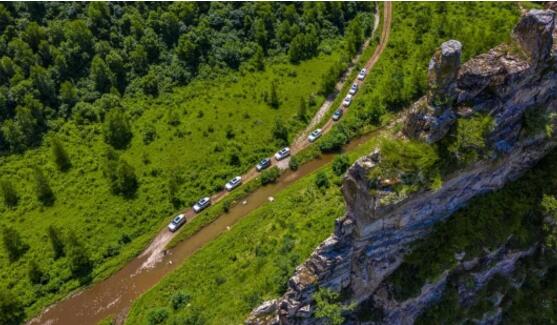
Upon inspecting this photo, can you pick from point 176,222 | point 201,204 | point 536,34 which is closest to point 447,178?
point 536,34

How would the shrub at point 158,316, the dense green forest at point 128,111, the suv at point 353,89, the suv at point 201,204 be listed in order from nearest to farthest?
the shrub at point 158,316, the dense green forest at point 128,111, the suv at point 201,204, the suv at point 353,89

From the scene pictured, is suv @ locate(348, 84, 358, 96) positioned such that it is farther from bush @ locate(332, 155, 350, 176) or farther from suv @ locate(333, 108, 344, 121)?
bush @ locate(332, 155, 350, 176)

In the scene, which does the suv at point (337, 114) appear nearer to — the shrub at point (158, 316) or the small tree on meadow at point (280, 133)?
the small tree on meadow at point (280, 133)

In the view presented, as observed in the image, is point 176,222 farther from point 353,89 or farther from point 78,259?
point 353,89

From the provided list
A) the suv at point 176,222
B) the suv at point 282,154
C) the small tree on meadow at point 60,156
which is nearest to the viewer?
the suv at point 176,222

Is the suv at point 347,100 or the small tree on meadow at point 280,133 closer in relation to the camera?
the small tree on meadow at point 280,133

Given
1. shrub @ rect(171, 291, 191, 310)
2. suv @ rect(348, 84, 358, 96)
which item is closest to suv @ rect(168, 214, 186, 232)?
shrub @ rect(171, 291, 191, 310)

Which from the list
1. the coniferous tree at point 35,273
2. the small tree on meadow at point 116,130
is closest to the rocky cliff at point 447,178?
the coniferous tree at point 35,273
